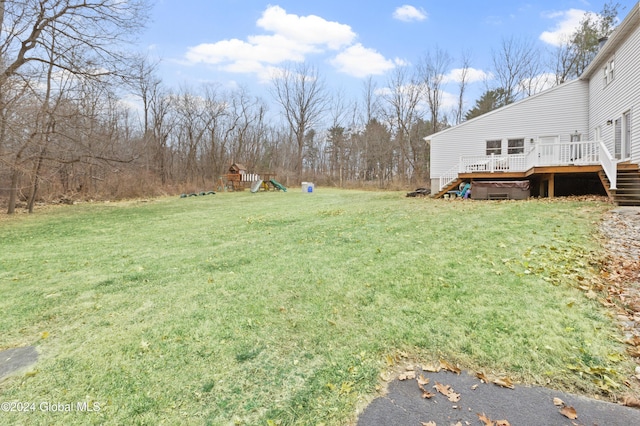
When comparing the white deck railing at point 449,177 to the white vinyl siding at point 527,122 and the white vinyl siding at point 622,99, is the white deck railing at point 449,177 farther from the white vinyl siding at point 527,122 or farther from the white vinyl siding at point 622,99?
the white vinyl siding at point 622,99

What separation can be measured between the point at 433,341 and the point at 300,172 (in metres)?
34.5

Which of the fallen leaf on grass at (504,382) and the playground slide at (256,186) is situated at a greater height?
the playground slide at (256,186)

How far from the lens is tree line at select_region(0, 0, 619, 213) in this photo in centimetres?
1193

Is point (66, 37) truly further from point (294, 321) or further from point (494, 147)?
point (494, 147)

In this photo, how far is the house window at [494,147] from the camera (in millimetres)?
15529

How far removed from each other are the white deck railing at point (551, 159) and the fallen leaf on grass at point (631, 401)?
8.86 m

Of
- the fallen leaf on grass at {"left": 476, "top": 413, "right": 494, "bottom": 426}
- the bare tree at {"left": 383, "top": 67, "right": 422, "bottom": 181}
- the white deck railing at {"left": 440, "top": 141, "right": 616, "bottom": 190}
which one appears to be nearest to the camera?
the fallen leaf on grass at {"left": 476, "top": 413, "right": 494, "bottom": 426}

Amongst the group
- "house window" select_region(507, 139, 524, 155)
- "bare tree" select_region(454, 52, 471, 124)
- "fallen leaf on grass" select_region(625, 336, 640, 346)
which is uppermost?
"bare tree" select_region(454, 52, 471, 124)

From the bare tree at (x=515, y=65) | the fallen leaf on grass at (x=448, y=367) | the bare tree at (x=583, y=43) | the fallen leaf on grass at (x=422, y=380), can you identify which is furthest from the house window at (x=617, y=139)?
the bare tree at (x=515, y=65)

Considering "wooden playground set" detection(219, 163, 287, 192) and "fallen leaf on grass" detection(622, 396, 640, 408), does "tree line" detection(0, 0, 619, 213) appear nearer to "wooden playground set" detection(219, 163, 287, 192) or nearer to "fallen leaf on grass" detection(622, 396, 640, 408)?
"wooden playground set" detection(219, 163, 287, 192)

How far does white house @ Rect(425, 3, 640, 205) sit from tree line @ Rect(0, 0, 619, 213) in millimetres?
10529

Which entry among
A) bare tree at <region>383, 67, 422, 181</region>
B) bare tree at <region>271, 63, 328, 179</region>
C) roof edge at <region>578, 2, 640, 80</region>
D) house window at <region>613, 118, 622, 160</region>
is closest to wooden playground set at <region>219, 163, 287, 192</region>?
bare tree at <region>271, 63, 328, 179</region>

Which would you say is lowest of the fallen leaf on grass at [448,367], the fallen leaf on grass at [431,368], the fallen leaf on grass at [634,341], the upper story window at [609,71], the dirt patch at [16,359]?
the fallen leaf on grass at [431,368]

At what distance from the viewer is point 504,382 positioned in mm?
2465
